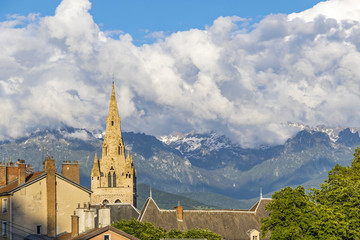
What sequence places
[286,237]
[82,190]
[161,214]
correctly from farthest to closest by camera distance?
[161,214]
[82,190]
[286,237]

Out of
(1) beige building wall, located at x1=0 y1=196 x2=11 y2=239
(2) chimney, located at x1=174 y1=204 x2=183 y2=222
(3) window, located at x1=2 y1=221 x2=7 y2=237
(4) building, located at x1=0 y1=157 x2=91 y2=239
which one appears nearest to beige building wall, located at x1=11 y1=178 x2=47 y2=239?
(4) building, located at x1=0 y1=157 x2=91 y2=239

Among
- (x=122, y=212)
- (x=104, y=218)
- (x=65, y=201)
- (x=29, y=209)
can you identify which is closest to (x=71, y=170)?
(x=65, y=201)

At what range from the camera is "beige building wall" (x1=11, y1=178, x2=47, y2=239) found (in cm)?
9244

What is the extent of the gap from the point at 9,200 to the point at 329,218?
41061 millimetres

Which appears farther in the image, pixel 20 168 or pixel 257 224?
pixel 257 224

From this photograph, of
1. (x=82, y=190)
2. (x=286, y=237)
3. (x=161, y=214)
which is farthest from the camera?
(x=161, y=214)

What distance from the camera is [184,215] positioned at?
427 ft

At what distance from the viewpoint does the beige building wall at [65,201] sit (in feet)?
317

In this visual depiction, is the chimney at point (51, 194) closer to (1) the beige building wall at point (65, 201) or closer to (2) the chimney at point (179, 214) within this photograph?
(1) the beige building wall at point (65, 201)

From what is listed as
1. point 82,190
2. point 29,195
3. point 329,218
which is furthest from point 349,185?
point 29,195

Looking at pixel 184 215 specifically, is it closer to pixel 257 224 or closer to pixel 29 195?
pixel 257 224

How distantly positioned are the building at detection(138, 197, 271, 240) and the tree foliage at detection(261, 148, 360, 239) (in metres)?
31.0

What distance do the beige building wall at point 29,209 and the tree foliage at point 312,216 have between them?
2935cm

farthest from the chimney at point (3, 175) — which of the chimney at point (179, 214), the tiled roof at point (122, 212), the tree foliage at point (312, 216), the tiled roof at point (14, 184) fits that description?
the tiled roof at point (122, 212)
